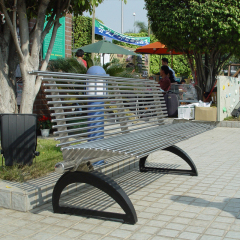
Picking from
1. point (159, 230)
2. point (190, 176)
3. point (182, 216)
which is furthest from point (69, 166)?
point (190, 176)

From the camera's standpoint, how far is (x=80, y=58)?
9.25m

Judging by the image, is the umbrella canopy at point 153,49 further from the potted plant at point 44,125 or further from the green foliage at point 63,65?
the potted plant at point 44,125

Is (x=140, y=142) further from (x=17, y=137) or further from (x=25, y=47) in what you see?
(x=25, y=47)

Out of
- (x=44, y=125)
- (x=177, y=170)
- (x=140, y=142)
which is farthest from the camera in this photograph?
(x=44, y=125)

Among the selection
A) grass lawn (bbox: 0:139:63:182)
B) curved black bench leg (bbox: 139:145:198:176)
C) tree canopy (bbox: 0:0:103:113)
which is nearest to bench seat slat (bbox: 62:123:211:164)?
curved black bench leg (bbox: 139:145:198:176)

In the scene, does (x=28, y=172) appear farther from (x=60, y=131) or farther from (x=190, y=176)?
(x=190, y=176)

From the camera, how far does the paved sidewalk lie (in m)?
2.95

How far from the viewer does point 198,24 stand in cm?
1116

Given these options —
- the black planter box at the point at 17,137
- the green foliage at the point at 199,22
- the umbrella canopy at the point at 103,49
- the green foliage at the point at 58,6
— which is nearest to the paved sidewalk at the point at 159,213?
the black planter box at the point at 17,137

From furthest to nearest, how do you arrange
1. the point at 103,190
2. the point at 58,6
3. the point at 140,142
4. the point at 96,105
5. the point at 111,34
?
the point at 111,34 < the point at 58,6 < the point at 96,105 < the point at 140,142 < the point at 103,190

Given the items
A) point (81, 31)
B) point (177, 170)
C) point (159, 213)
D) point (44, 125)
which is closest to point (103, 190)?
point (159, 213)

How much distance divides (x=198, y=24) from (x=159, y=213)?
29.3ft

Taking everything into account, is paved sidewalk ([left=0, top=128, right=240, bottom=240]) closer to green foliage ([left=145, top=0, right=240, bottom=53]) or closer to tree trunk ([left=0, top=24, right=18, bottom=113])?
tree trunk ([left=0, top=24, right=18, bottom=113])

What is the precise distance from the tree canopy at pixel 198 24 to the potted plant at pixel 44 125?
5.73m
